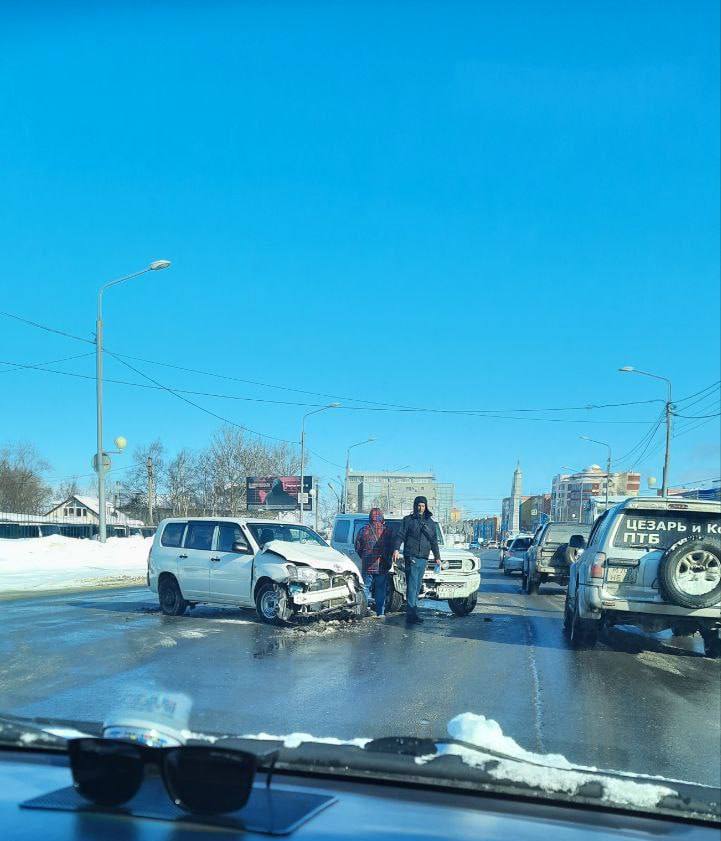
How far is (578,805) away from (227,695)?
15.9ft

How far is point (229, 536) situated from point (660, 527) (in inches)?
257

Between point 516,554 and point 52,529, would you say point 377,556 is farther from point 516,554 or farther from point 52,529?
point 52,529

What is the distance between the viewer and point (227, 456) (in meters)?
79.8

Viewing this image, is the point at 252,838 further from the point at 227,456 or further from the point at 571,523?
the point at 227,456

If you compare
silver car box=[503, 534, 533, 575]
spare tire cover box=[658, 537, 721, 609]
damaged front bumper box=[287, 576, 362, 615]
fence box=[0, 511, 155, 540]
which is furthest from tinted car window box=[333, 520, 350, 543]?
fence box=[0, 511, 155, 540]

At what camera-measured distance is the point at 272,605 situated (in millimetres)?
12602

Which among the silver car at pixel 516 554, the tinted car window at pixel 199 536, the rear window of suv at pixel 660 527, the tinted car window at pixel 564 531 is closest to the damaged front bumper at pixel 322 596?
the tinted car window at pixel 199 536

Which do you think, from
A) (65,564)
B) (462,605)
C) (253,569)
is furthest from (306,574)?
(65,564)

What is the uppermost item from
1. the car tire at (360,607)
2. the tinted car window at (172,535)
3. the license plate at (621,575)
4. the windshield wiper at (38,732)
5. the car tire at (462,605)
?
the tinted car window at (172,535)

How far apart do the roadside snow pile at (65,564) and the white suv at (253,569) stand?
25.0 ft

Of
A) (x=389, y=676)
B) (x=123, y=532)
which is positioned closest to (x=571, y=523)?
(x=389, y=676)

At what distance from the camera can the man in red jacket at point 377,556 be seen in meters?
14.3

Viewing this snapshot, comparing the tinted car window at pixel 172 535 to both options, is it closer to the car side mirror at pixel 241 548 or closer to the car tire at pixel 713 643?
the car side mirror at pixel 241 548

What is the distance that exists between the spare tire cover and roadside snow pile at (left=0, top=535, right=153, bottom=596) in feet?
50.7
